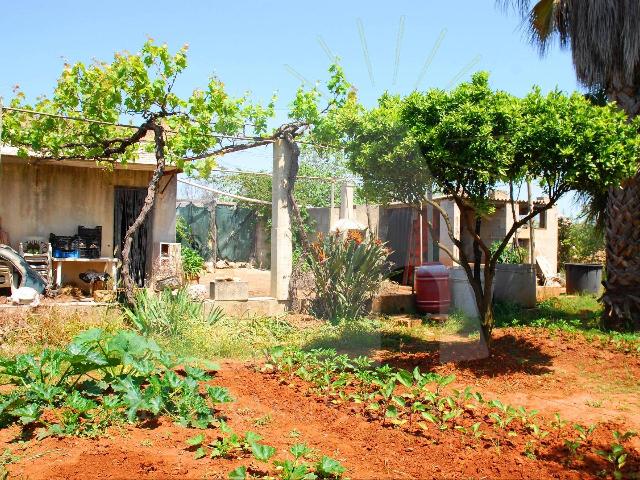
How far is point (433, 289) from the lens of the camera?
10750mm

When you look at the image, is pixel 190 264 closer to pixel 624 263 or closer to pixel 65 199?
pixel 65 199

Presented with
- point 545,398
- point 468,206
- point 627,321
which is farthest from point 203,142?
point 627,321

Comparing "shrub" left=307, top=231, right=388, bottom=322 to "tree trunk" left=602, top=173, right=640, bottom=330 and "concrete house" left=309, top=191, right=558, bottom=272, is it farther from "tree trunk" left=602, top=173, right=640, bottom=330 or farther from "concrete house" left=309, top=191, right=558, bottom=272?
"concrete house" left=309, top=191, right=558, bottom=272

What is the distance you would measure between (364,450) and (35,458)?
213 centimetres

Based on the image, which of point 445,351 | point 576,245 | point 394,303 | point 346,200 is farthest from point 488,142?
point 576,245

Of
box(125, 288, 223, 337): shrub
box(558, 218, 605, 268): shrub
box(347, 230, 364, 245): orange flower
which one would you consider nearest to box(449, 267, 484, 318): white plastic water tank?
box(347, 230, 364, 245): orange flower

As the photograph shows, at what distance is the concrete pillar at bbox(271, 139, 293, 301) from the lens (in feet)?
32.9

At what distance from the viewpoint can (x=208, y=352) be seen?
7180 millimetres

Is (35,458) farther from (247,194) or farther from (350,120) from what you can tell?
(247,194)

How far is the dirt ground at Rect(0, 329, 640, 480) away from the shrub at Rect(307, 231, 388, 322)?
2.77 m

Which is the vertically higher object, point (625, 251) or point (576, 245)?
point (576, 245)

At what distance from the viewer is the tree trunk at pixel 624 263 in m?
8.97

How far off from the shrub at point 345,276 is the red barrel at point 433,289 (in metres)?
1.28

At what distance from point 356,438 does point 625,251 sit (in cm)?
657
